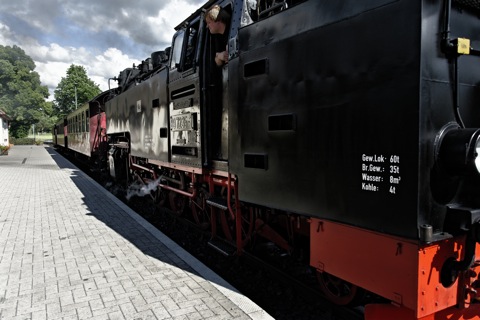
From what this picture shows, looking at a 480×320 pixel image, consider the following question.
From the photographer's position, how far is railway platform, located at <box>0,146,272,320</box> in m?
3.34

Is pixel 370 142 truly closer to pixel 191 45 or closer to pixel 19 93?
pixel 191 45

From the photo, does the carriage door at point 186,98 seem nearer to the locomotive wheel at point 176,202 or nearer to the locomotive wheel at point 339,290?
the locomotive wheel at point 176,202

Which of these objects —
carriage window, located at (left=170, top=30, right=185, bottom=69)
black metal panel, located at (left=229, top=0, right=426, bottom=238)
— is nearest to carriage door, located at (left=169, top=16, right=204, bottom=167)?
carriage window, located at (left=170, top=30, right=185, bottom=69)

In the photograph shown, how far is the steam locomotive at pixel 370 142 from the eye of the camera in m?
2.18

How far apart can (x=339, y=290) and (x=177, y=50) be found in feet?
13.7

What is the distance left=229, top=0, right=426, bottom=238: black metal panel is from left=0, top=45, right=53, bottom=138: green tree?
56359 millimetres

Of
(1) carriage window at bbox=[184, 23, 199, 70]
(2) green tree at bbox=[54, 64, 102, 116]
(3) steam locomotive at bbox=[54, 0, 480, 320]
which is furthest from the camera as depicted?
(2) green tree at bbox=[54, 64, 102, 116]

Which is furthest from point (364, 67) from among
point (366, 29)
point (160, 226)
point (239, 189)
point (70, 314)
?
point (160, 226)

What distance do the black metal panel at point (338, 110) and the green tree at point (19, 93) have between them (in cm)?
5636

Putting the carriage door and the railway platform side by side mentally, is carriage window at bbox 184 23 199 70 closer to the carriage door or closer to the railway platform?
the carriage door

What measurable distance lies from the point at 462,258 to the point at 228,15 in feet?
11.6

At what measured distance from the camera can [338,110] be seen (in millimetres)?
2625

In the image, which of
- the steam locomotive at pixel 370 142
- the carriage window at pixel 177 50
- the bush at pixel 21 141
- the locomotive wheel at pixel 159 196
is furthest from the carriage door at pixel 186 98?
the bush at pixel 21 141

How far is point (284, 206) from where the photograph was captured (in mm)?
3240
